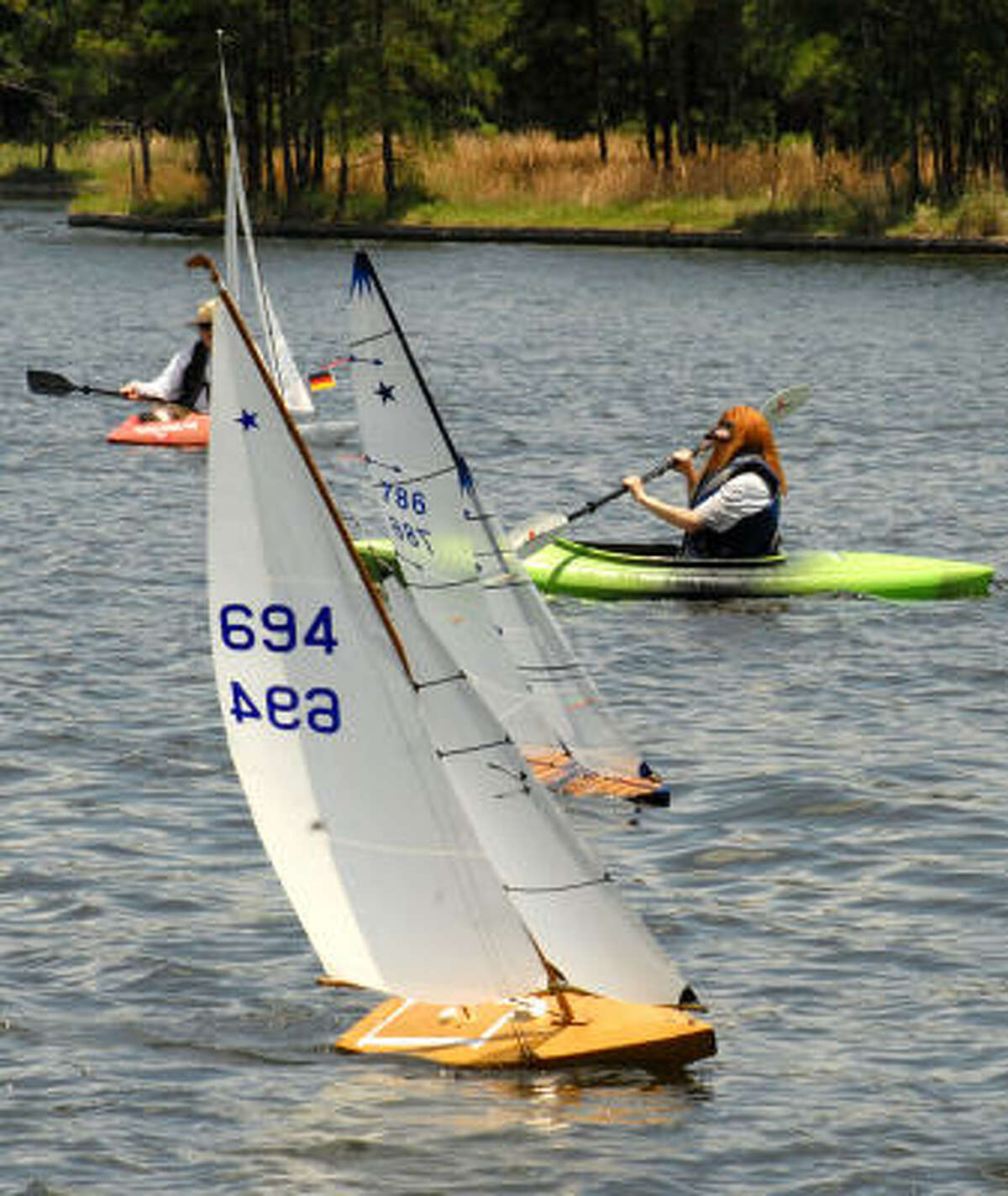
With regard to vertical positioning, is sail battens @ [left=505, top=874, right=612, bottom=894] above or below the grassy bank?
above

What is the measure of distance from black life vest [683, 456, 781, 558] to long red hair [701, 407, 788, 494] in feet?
0.20

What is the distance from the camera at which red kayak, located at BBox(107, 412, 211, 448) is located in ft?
104

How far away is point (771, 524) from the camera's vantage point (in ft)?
66.7

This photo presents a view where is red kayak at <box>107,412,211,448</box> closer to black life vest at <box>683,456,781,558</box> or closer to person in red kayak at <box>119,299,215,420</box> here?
person in red kayak at <box>119,299,215,420</box>

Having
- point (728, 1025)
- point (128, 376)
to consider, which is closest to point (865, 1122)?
point (728, 1025)

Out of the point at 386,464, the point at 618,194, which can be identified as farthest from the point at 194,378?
the point at 618,194

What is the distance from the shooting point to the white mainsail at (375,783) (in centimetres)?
967

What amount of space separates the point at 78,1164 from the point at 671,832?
5.13 metres

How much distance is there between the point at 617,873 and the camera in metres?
13.7

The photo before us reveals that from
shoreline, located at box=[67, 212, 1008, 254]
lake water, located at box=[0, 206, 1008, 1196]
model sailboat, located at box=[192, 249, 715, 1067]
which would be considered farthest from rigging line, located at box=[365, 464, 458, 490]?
shoreline, located at box=[67, 212, 1008, 254]

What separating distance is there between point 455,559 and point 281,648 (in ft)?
13.9

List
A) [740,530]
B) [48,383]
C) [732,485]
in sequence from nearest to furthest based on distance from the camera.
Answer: [732,485] < [740,530] < [48,383]

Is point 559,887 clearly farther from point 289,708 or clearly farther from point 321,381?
point 321,381

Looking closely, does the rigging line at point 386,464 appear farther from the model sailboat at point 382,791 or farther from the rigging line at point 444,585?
the model sailboat at point 382,791
